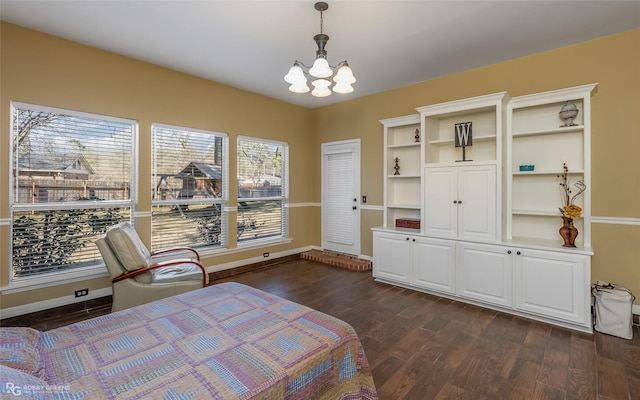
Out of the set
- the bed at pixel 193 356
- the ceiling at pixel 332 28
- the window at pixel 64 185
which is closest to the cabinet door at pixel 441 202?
the ceiling at pixel 332 28

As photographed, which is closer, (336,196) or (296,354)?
(296,354)

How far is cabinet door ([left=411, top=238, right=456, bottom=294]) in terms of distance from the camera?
3576 mm

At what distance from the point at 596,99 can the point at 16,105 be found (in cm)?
594

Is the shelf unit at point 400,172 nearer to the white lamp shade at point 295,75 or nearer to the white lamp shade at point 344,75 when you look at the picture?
the white lamp shade at point 344,75

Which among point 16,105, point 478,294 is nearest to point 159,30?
point 16,105

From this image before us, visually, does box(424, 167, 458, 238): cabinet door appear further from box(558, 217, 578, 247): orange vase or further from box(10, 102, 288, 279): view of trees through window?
box(10, 102, 288, 279): view of trees through window

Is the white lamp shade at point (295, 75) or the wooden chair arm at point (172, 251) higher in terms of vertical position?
the white lamp shade at point (295, 75)

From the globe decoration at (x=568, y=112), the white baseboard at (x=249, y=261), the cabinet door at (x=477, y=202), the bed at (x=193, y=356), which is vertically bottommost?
the white baseboard at (x=249, y=261)

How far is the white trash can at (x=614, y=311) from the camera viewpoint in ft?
8.66

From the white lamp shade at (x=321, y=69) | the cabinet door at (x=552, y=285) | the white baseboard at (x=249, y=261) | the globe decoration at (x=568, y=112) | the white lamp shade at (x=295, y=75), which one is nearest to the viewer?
the white lamp shade at (x=321, y=69)

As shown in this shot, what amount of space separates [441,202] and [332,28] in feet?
7.84

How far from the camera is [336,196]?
558 cm

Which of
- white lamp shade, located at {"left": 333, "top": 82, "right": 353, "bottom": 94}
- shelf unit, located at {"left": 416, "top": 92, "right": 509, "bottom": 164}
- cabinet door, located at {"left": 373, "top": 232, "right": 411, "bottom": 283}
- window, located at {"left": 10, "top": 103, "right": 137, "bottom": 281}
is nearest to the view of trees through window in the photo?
window, located at {"left": 10, "top": 103, "right": 137, "bottom": 281}

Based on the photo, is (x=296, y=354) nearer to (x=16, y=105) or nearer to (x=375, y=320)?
(x=375, y=320)
